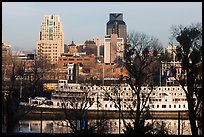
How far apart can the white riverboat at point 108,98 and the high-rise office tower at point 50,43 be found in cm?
58

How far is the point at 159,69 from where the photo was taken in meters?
4.38

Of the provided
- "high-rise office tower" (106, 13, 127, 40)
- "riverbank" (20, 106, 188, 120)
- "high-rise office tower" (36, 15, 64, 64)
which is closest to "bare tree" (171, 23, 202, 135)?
"riverbank" (20, 106, 188, 120)

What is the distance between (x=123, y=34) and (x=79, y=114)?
48.5 inches

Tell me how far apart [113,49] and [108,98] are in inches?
26.8

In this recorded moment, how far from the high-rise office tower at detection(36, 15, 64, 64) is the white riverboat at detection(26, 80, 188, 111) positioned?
0.58 metres

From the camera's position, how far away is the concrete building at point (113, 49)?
4.30m

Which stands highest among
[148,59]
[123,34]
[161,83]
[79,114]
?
[123,34]

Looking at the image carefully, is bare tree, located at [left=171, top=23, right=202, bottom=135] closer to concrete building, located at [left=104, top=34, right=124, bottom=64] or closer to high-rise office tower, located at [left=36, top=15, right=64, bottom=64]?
concrete building, located at [left=104, top=34, right=124, bottom=64]

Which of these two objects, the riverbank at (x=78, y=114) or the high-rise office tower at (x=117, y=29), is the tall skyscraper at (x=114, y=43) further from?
the riverbank at (x=78, y=114)

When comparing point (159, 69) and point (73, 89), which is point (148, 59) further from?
point (73, 89)

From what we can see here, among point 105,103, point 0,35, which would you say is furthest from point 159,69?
point 0,35

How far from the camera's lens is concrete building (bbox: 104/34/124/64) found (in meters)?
4.30

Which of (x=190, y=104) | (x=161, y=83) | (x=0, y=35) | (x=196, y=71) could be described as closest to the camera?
(x=0, y=35)

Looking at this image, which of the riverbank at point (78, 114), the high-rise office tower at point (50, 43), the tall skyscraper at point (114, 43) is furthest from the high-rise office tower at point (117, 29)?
the riverbank at point (78, 114)
